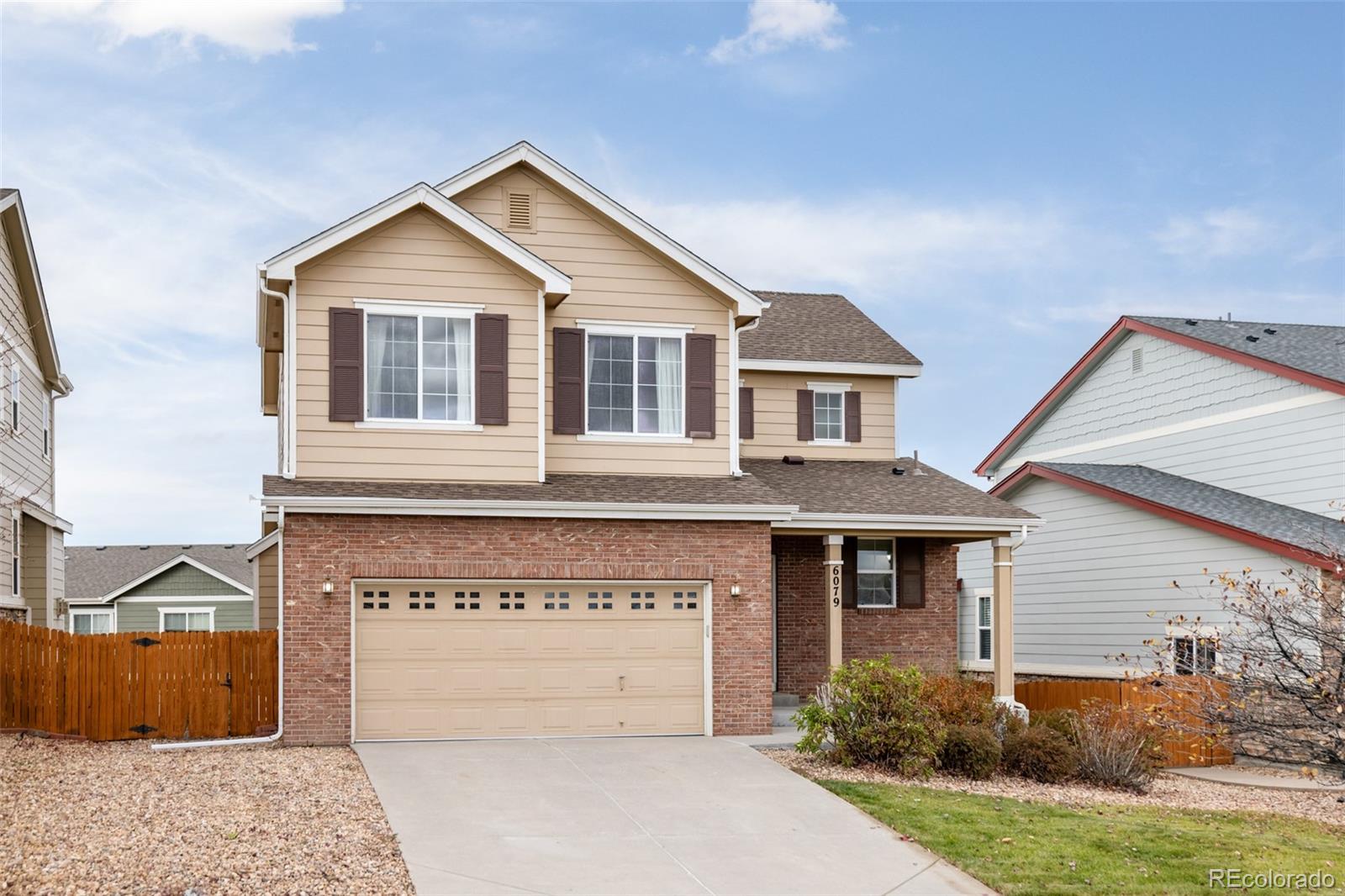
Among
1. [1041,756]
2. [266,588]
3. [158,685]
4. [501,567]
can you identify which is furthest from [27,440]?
[1041,756]

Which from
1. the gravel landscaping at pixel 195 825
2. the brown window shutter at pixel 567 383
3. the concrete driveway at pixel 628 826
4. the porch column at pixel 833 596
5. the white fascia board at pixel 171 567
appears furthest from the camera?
the white fascia board at pixel 171 567

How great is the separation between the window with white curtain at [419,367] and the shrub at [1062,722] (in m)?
8.75

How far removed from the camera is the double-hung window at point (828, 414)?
79.0 ft

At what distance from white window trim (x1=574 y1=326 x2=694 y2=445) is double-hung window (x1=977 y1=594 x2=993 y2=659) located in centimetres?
1238

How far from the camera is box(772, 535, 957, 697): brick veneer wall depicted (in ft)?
74.4

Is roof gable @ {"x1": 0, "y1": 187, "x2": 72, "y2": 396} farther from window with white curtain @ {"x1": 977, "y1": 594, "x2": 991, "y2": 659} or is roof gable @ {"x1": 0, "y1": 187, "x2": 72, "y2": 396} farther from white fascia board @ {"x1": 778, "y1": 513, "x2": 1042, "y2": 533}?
window with white curtain @ {"x1": 977, "y1": 594, "x2": 991, "y2": 659}

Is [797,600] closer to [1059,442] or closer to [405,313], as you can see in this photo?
[405,313]

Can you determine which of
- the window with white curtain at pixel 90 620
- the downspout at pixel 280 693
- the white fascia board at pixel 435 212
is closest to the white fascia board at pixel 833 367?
the white fascia board at pixel 435 212

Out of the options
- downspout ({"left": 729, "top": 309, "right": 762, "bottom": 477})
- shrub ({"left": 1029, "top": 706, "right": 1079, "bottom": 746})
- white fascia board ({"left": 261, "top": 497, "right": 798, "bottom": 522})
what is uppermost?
downspout ({"left": 729, "top": 309, "right": 762, "bottom": 477})

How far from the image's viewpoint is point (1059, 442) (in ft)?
102

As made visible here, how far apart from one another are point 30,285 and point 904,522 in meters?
15.9

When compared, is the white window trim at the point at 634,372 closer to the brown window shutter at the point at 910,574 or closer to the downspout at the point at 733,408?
the downspout at the point at 733,408

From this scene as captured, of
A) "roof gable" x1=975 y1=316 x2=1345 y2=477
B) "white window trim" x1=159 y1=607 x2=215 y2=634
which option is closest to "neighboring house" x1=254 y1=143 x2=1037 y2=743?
"roof gable" x1=975 y1=316 x2=1345 y2=477

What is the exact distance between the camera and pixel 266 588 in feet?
80.2
